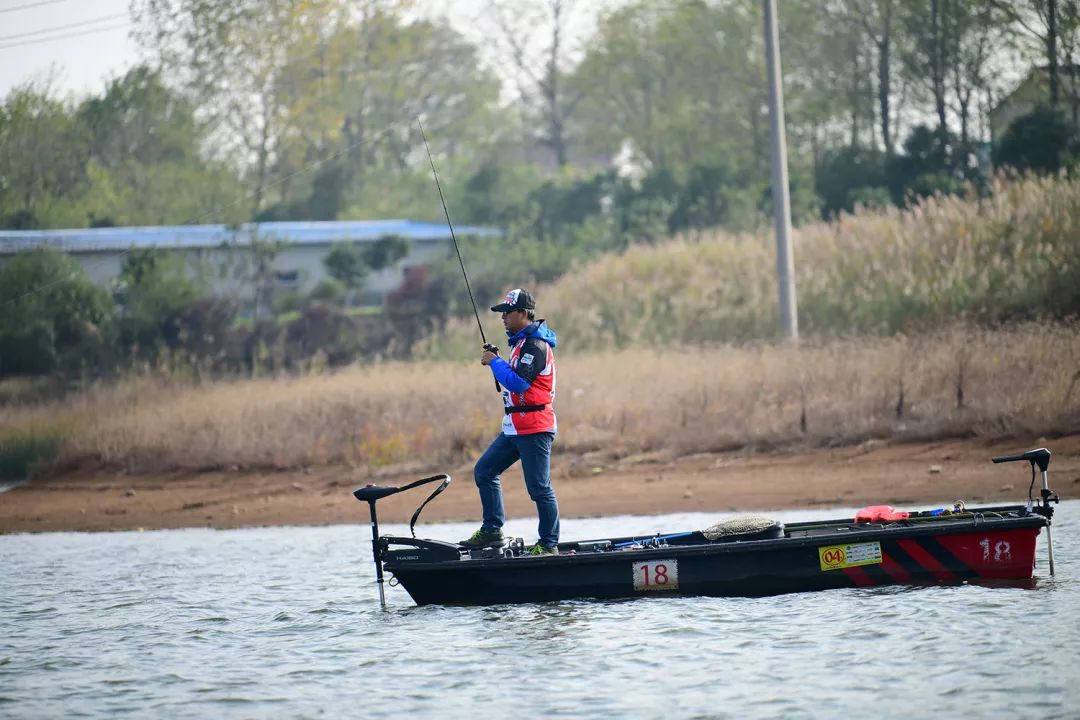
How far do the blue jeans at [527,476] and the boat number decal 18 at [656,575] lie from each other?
0.71 m

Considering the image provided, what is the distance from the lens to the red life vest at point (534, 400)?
11266 mm

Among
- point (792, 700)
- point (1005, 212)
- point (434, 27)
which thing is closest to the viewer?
point (792, 700)

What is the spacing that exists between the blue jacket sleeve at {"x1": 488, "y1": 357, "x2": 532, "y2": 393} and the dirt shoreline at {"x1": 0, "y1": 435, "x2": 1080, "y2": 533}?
556cm

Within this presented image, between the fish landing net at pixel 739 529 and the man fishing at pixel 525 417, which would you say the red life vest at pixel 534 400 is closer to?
the man fishing at pixel 525 417

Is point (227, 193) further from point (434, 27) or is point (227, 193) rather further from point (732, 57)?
point (732, 57)

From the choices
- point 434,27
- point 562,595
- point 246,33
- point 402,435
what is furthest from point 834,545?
point 434,27

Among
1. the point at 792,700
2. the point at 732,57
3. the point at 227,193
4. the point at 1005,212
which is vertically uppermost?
the point at 732,57

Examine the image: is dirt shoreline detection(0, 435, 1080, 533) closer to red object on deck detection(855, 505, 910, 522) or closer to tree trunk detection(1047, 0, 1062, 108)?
red object on deck detection(855, 505, 910, 522)

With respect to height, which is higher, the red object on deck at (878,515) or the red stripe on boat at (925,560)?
the red object on deck at (878,515)

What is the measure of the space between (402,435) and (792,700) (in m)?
11.6

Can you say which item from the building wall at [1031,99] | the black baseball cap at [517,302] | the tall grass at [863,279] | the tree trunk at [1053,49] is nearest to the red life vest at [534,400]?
the black baseball cap at [517,302]

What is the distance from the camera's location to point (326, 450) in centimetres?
2044

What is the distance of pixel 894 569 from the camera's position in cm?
1109

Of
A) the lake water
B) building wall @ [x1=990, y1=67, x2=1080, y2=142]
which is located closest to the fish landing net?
the lake water
